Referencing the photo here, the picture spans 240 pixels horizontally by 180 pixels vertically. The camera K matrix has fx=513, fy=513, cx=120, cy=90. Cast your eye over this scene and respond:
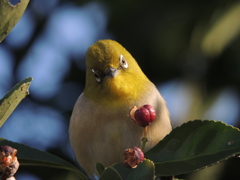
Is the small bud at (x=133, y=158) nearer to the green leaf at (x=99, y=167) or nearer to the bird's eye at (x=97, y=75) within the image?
the green leaf at (x=99, y=167)

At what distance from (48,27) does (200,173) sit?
9.98 feet

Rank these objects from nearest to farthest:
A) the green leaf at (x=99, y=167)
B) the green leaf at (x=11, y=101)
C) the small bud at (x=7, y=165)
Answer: the small bud at (x=7, y=165), the green leaf at (x=11, y=101), the green leaf at (x=99, y=167)

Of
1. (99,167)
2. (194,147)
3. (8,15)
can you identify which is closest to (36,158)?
(99,167)

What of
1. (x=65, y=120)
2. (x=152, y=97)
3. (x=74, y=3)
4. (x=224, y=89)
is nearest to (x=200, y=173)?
(x=224, y=89)

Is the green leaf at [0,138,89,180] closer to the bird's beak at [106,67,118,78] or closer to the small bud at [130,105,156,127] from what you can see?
the small bud at [130,105,156,127]

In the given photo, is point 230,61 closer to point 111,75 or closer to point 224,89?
point 224,89

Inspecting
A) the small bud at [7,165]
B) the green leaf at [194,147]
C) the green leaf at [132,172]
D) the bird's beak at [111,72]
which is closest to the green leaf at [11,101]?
the small bud at [7,165]

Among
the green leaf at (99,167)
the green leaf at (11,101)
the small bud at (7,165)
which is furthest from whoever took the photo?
the green leaf at (99,167)

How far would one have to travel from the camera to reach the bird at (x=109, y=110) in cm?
337

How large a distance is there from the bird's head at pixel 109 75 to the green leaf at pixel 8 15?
149 cm

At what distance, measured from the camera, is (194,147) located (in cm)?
225

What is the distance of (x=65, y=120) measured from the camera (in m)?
6.27

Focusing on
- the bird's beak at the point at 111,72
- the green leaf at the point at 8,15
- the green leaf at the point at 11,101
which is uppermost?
the green leaf at the point at 8,15

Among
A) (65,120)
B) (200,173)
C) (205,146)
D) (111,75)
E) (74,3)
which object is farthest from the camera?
(74,3)
